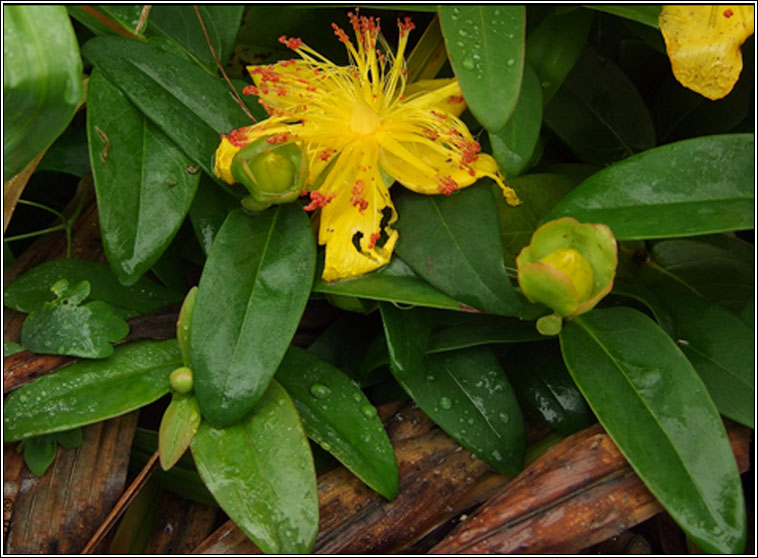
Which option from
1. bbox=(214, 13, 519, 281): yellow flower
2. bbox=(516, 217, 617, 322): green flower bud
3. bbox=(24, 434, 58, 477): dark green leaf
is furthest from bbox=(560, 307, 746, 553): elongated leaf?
bbox=(24, 434, 58, 477): dark green leaf

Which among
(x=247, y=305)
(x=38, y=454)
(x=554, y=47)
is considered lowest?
(x=38, y=454)

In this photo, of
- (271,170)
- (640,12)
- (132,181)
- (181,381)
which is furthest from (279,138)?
(640,12)

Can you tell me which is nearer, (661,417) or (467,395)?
(661,417)

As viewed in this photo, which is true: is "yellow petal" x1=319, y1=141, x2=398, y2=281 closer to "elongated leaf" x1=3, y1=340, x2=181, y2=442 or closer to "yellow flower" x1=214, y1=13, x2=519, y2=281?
"yellow flower" x1=214, y1=13, x2=519, y2=281

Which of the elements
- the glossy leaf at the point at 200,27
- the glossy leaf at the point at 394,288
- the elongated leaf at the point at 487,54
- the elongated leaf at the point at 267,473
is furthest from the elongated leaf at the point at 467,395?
the glossy leaf at the point at 200,27

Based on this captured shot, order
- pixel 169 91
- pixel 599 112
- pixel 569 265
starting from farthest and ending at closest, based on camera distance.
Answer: pixel 599 112, pixel 169 91, pixel 569 265

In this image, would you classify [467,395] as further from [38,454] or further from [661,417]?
[38,454]

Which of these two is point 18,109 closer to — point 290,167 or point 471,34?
point 290,167
